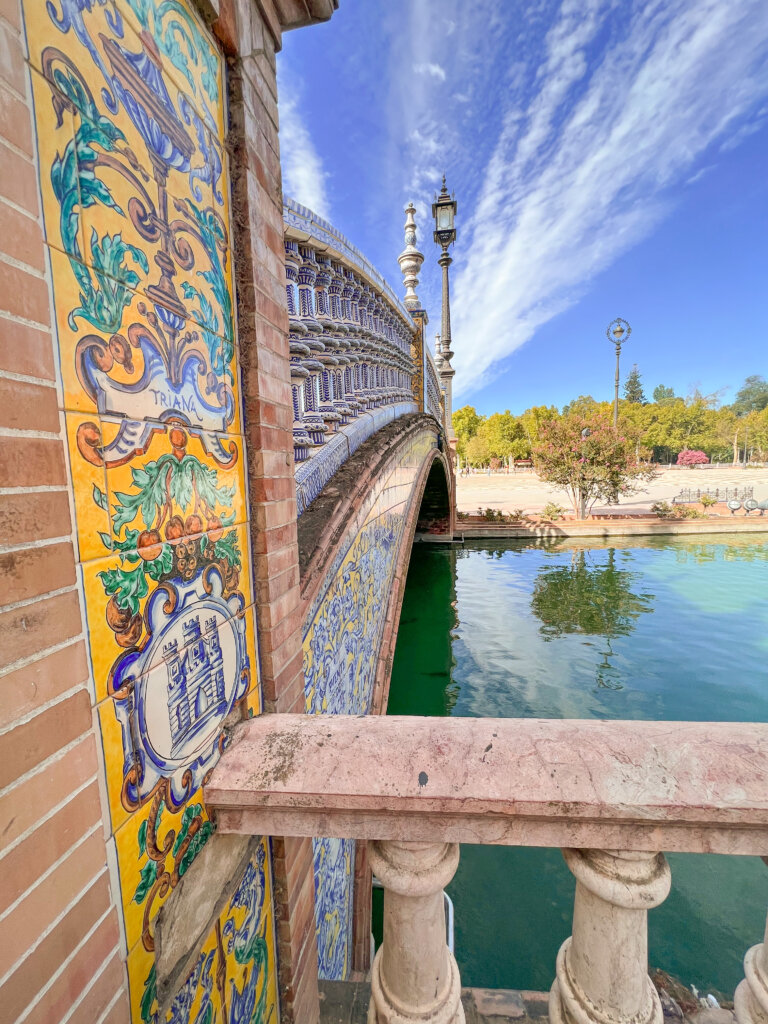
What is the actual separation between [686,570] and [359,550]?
13796 mm

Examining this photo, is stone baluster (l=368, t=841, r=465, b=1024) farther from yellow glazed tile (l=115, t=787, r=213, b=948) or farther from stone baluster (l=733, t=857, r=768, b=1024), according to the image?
stone baluster (l=733, t=857, r=768, b=1024)

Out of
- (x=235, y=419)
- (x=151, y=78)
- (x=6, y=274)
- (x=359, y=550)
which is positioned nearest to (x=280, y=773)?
(x=235, y=419)

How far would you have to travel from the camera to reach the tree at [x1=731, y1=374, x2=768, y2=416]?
6419 cm

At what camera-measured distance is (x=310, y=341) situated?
312cm

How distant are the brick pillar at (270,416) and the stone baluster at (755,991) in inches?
47.6

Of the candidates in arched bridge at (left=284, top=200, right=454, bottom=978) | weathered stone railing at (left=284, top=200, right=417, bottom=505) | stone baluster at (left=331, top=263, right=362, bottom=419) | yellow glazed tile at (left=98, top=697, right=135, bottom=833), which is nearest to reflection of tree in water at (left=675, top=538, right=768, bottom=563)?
arched bridge at (left=284, top=200, right=454, bottom=978)

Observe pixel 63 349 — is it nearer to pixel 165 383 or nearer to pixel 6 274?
pixel 6 274

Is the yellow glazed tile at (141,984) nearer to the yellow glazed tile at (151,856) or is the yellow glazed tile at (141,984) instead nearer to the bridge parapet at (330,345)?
the yellow glazed tile at (151,856)

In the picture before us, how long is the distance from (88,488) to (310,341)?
2.59m

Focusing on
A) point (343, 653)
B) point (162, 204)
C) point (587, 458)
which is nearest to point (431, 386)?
point (343, 653)

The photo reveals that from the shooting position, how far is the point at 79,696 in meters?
0.76

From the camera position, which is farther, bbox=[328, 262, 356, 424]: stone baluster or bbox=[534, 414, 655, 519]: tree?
bbox=[534, 414, 655, 519]: tree

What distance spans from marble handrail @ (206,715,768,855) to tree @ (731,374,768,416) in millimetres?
82220

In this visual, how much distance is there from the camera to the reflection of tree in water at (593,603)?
948 centimetres
